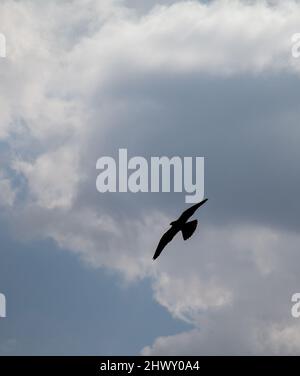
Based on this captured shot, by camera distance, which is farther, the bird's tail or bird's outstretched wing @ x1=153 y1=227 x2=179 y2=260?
bird's outstretched wing @ x1=153 y1=227 x2=179 y2=260

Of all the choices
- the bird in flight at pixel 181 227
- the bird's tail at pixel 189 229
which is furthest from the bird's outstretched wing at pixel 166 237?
the bird's tail at pixel 189 229

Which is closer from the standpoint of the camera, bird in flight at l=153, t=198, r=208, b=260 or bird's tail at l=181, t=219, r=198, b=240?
bird's tail at l=181, t=219, r=198, b=240

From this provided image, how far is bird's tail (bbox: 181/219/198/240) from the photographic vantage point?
162ft

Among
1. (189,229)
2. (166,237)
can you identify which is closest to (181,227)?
(189,229)

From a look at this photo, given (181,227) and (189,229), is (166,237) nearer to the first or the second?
(181,227)

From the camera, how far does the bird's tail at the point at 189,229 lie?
49469 millimetres

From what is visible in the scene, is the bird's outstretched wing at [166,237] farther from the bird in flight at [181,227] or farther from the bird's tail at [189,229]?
the bird's tail at [189,229]

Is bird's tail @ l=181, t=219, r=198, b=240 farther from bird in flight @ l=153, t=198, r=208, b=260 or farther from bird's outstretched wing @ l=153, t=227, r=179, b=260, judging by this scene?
bird's outstretched wing @ l=153, t=227, r=179, b=260

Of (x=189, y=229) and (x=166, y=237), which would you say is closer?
(x=189, y=229)

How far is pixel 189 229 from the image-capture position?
165 ft

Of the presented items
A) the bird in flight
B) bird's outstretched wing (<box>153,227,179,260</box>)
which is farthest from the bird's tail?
bird's outstretched wing (<box>153,227,179,260</box>)

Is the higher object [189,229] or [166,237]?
[189,229]
